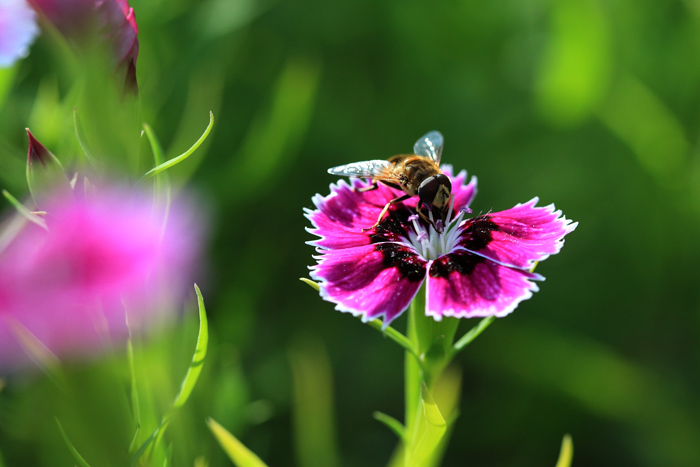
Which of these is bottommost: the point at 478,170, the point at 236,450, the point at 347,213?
the point at 478,170

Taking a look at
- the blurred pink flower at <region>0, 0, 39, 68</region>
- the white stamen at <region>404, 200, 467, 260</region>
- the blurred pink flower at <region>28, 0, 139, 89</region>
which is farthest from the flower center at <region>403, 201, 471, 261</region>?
the blurred pink flower at <region>0, 0, 39, 68</region>

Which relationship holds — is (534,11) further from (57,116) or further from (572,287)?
(57,116)

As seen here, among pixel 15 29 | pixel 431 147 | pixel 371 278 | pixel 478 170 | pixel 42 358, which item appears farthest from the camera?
pixel 478 170

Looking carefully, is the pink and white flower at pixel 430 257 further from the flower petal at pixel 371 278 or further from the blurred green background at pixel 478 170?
the blurred green background at pixel 478 170

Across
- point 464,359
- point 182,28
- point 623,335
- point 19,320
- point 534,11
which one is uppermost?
point 19,320

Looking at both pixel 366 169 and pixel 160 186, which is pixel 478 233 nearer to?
pixel 366 169

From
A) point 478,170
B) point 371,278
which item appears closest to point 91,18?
Result: point 371,278

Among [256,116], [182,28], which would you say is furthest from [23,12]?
[256,116]

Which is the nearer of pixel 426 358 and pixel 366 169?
pixel 426 358
